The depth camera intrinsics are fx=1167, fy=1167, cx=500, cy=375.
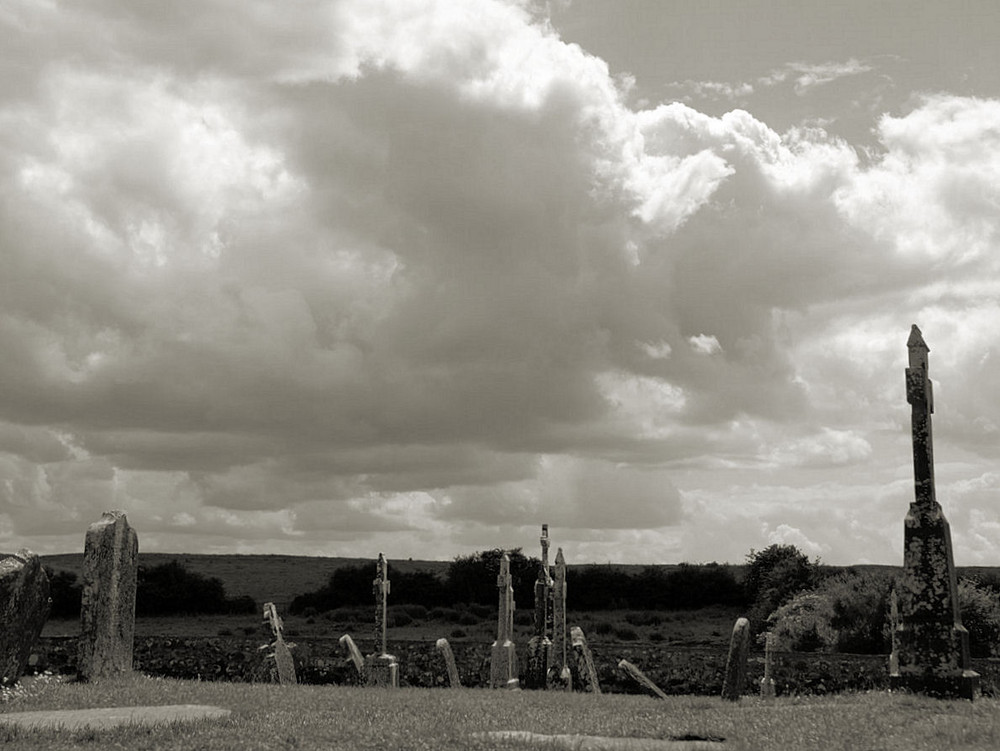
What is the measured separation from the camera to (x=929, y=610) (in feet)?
52.3

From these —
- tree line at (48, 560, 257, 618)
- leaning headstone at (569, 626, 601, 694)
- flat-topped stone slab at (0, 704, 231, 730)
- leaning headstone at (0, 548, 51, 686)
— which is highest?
leaning headstone at (0, 548, 51, 686)

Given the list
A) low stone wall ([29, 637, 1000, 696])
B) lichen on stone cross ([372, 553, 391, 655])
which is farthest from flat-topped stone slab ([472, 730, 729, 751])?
low stone wall ([29, 637, 1000, 696])

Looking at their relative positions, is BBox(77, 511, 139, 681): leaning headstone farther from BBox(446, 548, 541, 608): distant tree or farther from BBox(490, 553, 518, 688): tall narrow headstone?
BBox(446, 548, 541, 608): distant tree

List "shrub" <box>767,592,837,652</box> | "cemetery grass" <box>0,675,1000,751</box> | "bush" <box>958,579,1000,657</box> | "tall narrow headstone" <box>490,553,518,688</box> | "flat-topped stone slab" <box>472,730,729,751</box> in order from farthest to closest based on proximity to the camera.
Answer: "shrub" <box>767,592,837,652</box> < "bush" <box>958,579,1000,657</box> < "tall narrow headstone" <box>490,553,518,688</box> < "cemetery grass" <box>0,675,1000,751</box> < "flat-topped stone slab" <box>472,730,729,751</box>

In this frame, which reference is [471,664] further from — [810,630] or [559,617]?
[810,630]

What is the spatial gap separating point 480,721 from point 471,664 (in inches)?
979

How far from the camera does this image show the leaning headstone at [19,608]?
1748cm

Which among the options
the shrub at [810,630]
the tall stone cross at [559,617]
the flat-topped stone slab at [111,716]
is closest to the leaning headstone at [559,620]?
the tall stone cross at [559,617]

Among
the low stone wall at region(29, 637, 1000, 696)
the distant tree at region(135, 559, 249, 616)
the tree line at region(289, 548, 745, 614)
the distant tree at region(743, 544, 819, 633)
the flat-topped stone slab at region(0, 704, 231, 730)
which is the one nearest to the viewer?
the flat-topped stone slab at region(0, 704, 231, 730)

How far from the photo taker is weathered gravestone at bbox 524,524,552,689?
27.7 metres

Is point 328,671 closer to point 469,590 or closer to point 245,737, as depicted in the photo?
point 245,737

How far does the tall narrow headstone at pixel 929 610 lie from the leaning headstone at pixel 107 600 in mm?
12422

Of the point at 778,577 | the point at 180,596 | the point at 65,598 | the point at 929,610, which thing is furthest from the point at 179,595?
the point at 929,610

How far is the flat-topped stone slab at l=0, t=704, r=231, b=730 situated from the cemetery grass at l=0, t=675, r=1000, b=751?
28 cm
